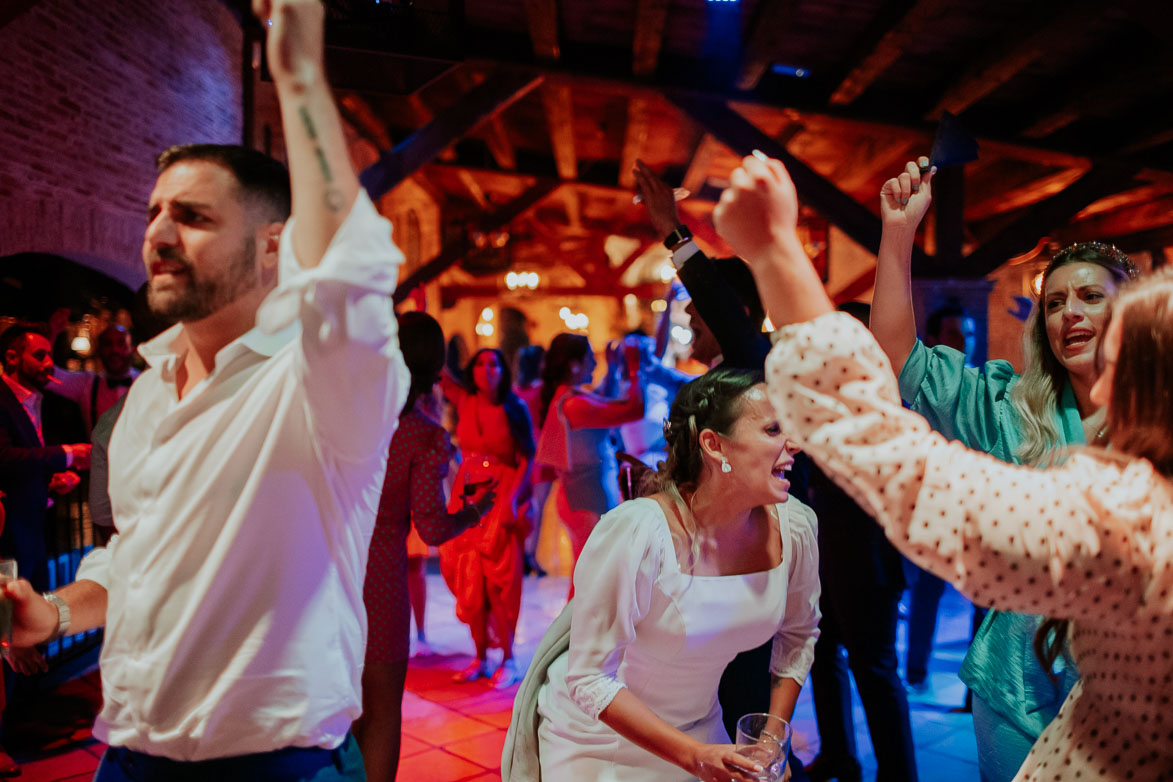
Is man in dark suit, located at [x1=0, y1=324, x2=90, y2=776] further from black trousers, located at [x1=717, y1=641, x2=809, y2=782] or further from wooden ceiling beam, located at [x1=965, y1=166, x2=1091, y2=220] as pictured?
wooden ceiling beam, located at [x1=965, y1=166, x2=1091, y2=220]

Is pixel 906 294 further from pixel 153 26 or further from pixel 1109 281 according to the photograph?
pixel 153 26

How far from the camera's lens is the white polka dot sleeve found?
771 mm

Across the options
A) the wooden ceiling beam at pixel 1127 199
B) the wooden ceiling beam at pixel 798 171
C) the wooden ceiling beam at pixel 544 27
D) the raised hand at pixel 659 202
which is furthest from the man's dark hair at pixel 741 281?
the wooden ceiling beam at pixel 1127 199

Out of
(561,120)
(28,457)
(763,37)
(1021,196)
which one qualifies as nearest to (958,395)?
(763,37)

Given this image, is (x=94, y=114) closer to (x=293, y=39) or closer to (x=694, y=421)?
(x=694, y=421)

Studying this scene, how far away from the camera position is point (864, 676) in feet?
7.96

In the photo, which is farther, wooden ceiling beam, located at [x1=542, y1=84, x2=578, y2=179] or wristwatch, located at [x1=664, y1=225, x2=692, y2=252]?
wooden ceiling beam, located at [x1=542, y1=84, x2=578, y2=179]

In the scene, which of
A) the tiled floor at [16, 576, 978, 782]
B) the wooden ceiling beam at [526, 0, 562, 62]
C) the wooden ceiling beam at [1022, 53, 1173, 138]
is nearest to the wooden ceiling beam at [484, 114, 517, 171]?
the wooden ceiling beam at [526, 0, 562, 62]

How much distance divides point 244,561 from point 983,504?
0.86 meters

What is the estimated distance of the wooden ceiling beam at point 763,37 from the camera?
3.81 metres

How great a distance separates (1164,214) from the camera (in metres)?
7.95

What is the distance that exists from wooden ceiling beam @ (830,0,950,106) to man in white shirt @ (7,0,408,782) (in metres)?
3.71

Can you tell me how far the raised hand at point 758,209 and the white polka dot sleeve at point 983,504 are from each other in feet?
0.36

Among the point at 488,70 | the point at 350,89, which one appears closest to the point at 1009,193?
the point at 488,70
